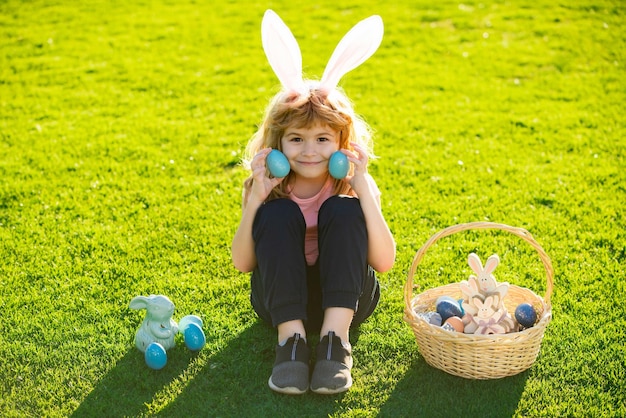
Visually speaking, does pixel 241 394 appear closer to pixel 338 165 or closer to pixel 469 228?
pixel 338 165

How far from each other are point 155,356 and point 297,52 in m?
1.51

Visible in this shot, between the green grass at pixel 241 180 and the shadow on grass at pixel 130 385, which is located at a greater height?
the shadow on grass at pixel 130 385

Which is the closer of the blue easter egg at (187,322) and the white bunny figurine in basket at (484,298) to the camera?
the white bunny figurine in basket at (484,298)

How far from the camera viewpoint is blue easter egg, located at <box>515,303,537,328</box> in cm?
336

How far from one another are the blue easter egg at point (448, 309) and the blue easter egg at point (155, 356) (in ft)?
4.08

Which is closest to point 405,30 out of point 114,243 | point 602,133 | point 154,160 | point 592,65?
point 592,65

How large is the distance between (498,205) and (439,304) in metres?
1.65

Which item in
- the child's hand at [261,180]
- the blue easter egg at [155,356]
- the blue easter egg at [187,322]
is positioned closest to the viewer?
the blue easter egg at [155,356]

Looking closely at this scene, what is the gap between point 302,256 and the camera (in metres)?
3.35

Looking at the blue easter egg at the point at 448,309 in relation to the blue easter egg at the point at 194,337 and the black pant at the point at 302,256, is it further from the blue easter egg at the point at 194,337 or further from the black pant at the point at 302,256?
the blue easter egg at the point at 194,337

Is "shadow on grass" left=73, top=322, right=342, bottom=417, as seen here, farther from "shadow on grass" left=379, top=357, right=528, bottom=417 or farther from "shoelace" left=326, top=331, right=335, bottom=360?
"shadow on grass" left=379, top=357, right=528, bottom=417

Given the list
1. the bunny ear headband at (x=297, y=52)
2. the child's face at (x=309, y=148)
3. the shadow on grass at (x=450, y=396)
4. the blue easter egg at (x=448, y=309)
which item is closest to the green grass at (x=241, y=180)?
the shadow on grass at (x=450, y=396)

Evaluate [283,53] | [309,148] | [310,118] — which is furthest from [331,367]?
[283,53]

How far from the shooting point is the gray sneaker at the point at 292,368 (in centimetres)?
317
